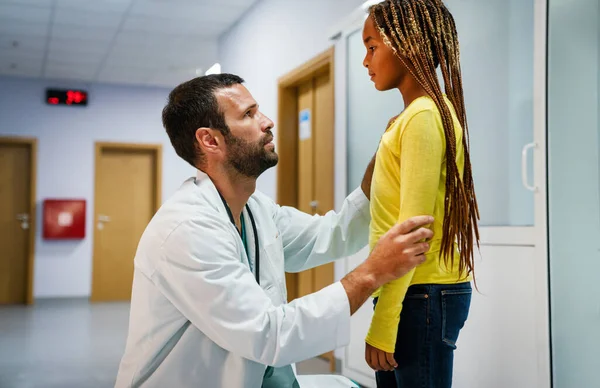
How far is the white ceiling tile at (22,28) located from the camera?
19.1 feet

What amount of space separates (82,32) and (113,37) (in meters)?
0.31

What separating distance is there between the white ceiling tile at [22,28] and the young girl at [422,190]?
5.34 m

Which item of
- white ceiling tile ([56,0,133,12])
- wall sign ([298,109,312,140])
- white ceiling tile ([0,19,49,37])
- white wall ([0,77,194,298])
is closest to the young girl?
wall sign ([298,109,312,140])

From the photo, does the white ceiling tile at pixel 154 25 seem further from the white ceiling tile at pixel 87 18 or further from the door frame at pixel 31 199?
the door frame at pixel 31 199

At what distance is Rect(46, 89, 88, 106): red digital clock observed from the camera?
8.14 meters

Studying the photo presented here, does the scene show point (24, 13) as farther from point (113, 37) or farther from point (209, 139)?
point (209, 139)

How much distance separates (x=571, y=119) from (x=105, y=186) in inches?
286

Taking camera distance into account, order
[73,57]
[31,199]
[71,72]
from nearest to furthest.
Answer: [73,57] < [71,72] < [31,199]

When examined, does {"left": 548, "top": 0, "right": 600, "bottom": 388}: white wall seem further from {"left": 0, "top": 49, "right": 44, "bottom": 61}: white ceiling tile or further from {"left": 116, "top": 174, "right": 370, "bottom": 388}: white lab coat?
{"left": 0, "top": 49, "right": 44, "bottom": 61}: white ceiling tile

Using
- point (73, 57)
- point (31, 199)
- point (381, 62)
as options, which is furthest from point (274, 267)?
point (31, 199)

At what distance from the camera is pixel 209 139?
5.11 feet

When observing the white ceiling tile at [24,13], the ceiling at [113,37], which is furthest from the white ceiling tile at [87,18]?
the white ceiling tile at [24,13]

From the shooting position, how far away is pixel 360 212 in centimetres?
166

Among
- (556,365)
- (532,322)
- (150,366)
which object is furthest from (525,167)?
(150,366)
